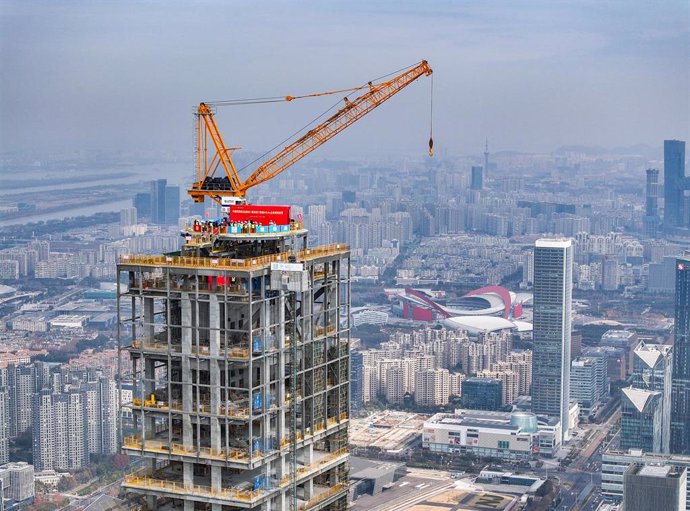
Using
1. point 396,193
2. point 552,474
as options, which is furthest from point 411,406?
point 396,193

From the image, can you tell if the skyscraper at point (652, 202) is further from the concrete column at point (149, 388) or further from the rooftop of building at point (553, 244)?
the concrete column at point (149, 388)

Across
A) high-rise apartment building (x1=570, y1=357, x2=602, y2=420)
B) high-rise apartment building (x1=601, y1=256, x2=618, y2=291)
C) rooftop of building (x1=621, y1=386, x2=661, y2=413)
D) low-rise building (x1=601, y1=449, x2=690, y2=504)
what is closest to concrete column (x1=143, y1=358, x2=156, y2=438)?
low-rise building (x1=601, y1=449, x2=690, y2=504)

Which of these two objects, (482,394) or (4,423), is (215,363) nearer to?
(4,423)

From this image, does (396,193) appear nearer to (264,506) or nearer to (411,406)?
(411,406)

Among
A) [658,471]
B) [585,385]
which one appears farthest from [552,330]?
[658,471]

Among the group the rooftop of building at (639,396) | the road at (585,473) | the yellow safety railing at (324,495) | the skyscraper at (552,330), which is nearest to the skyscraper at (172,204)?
the skyscraper at (552,330)

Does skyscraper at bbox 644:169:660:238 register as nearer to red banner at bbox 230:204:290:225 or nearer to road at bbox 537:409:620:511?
road at bbox 537:409:620:511
